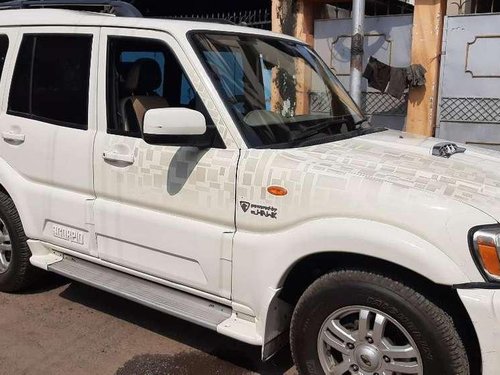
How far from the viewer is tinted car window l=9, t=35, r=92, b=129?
3697 mm

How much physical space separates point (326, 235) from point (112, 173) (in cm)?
150

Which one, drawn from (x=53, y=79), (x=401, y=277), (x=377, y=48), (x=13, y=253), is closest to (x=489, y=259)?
(x=401, y=277)

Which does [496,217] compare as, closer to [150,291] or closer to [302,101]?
[302,101]

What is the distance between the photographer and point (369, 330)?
2.68 metres

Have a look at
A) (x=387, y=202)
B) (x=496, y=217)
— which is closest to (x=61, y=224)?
(x=387, y=202)

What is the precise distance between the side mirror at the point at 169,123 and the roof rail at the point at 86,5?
138 cm

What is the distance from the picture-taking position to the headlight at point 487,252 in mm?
2363

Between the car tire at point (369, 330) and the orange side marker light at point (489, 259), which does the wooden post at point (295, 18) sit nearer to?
the car tire at point (369, 330)

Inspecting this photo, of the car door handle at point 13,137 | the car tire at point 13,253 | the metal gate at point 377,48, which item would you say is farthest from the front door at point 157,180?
the metal gate at point 377,48

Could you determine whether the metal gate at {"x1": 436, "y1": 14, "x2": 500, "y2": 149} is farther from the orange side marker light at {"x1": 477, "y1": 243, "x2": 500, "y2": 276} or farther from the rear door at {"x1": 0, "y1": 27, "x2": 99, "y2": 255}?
the orange side marker light at {"x1": 477, "y1": 243, "x2": 500, "y2": 276}

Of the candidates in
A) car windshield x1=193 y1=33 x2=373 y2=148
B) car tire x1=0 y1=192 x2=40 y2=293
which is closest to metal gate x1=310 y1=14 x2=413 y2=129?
car windshield x1=193 y1=33 x2=373 y2=148

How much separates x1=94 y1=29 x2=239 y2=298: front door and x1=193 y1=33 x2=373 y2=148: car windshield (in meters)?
0.17

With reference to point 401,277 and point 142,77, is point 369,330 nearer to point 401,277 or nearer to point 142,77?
point 401,277

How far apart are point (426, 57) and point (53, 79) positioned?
5.41 metres
